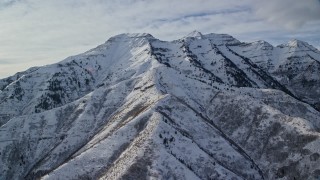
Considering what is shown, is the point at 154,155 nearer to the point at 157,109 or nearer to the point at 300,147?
the point at 157,109

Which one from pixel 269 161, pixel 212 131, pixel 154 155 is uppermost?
pixel 154 155

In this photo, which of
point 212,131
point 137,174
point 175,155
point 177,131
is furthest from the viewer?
point 212,131

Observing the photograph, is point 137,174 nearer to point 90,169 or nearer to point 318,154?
point 90,169

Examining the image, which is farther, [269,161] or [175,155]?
[269,161]

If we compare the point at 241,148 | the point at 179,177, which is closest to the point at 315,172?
the point at 241,148

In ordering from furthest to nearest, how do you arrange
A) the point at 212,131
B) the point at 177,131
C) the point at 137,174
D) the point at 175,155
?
the point at 212,131 → the point at 177,131 → the point at 175,155 → the point at 137,174

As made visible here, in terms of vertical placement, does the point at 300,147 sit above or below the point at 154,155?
below

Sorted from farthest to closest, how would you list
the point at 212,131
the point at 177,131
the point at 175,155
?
the point at 212,131
the point at 177,131
the point at 175,155

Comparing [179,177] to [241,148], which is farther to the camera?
[241,148]

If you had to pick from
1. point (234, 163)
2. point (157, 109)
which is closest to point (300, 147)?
point (234, 163)
